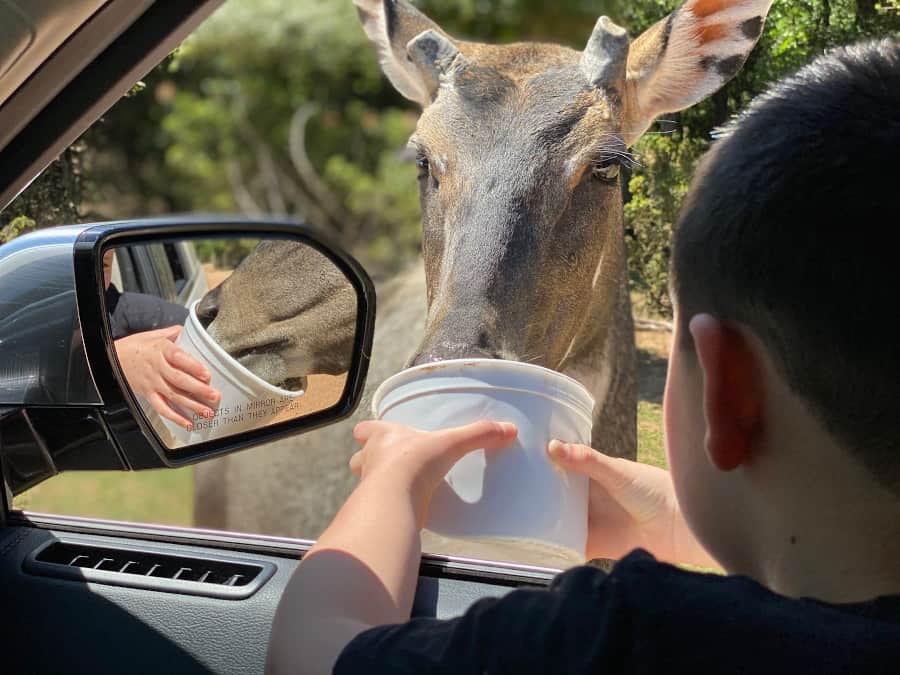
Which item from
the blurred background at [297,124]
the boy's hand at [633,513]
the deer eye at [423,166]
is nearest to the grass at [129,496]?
the blurred background at [297,124]

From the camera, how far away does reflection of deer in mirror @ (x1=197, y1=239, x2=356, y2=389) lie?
244 centimetres

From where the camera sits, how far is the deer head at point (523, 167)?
252 centimetres

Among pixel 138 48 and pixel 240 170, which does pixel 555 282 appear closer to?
pixel 138 48

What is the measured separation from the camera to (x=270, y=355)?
2.47 meters

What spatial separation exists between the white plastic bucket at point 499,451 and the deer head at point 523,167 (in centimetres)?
53

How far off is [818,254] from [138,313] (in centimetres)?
152

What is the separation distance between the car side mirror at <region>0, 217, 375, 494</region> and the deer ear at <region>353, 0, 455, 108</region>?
2.13 ft

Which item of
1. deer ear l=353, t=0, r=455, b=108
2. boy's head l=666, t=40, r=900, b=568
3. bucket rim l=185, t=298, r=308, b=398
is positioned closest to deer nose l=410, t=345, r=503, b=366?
bucket rim l=185, t=298, r=308, b=398

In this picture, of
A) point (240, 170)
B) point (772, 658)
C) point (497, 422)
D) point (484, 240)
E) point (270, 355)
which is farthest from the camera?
point (240, 170)

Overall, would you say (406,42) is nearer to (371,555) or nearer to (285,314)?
(285,314)

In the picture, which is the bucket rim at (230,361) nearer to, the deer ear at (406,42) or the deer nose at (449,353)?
the deer nose at (449,353)

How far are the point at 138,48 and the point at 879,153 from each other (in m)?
1.67

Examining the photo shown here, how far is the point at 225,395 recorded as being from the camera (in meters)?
2.31

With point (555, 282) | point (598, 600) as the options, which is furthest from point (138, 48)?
point (598, 600)
